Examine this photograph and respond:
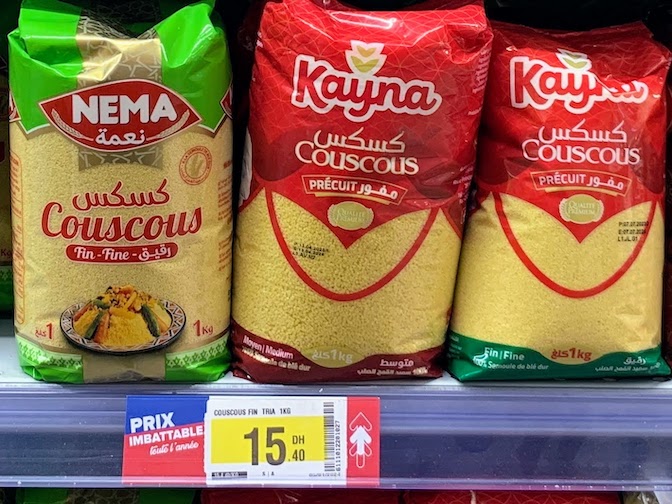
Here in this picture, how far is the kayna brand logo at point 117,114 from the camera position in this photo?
774 mm

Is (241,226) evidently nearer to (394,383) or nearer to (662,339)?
(394,383)

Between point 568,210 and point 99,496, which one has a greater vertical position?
point 568,210

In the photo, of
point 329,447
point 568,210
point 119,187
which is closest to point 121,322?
point 119,187

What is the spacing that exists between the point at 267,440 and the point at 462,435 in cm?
22

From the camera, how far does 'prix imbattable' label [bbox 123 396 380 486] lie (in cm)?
84

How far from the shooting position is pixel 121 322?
0.85 m

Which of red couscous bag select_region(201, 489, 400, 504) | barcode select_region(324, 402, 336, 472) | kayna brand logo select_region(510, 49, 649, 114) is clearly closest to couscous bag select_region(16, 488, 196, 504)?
red couscous bag select_region(201, 489, 400, 504)

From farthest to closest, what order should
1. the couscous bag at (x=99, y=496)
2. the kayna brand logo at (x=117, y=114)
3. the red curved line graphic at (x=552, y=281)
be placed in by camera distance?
the couscous bag at (x=99, y=496) → the red curved line graphic at (x=552, y=281) → the kayna brand logo at (x=117, y=114)

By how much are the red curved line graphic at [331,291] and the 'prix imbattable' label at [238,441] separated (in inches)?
4.9

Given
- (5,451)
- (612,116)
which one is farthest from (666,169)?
(5,451)

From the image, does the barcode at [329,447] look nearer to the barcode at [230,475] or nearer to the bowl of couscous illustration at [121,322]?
the barcode at [230,475]

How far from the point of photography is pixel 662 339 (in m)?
0.99

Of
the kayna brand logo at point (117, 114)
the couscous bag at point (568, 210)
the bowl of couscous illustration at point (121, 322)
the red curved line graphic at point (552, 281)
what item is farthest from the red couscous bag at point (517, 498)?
the kayna brand logo at point (117, 114)

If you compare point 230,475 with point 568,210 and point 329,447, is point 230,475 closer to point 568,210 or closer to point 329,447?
point 329,447
